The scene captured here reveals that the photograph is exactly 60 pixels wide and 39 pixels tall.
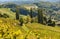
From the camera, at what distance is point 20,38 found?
41.2 metres

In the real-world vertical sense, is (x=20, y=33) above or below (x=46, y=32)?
above

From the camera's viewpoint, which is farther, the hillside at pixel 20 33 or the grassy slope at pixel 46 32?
the grassy slope at pixel 46 32

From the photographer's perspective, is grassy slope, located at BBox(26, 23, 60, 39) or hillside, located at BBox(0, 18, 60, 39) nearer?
hillside, located at BBox(0, 18, 60, 39)

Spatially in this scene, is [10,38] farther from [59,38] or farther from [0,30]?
[59,38]

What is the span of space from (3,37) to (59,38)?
35092 mm

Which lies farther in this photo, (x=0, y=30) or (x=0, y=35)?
(x=0, y=30)

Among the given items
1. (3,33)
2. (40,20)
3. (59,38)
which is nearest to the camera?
(3,33)

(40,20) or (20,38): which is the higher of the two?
(20,38)

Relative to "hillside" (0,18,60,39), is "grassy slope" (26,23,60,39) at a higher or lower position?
lower

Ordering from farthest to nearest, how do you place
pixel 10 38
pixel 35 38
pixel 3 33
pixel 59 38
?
pixel 59 38, pixel 35 38, pixel 3 33, pixel 10 38

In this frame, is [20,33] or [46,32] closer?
[20,33]

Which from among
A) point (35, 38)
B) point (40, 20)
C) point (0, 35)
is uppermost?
point (0, 35)

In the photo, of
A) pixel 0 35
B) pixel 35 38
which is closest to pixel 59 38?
pixel 35 38

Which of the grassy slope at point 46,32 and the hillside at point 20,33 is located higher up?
the hillside at point 20,33
